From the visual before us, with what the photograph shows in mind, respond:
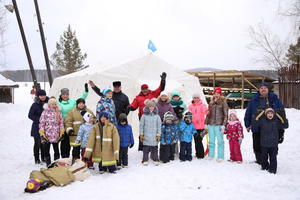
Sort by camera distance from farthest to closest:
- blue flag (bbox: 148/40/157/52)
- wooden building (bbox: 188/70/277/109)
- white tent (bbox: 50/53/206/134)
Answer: wooden building (bbox: 188/70/277/109), blue flag (bbox: 148/40/157/52), white tent (bbox: 50/53/206/134)

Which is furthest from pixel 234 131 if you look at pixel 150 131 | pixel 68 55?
pixel 68 55

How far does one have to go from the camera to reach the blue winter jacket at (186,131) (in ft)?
19.0

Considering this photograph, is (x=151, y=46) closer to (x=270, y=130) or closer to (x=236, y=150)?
(x=236, y=150)

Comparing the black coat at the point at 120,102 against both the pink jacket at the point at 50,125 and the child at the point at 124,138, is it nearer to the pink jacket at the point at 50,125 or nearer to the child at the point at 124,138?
the child at the point at 124,138

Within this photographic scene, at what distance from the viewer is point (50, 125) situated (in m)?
5.29

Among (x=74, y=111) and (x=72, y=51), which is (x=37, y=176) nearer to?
(x=74, y=111)

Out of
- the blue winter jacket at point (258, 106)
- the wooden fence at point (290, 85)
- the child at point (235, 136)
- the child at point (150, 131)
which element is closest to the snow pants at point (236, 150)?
the child at point (235, 136)

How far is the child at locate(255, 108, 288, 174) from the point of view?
475 cm

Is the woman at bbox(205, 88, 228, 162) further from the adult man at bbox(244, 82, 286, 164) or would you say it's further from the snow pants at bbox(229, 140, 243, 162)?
the adult man at bbox(244, 82, 286, 164)

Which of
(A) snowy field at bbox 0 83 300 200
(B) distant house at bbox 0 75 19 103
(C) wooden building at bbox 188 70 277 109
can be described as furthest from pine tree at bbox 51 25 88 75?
(A) snowy field at bbox 0 83 300 200

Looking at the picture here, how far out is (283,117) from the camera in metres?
4.86

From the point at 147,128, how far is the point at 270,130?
8.12 feet

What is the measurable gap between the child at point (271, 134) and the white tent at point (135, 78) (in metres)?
4.48

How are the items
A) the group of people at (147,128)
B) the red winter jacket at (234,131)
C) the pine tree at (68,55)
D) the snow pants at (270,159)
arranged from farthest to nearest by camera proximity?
1. the pine tree at (68,55)
2. the red winter jacket at (234,131)
3. the group of people at (147,128)
4. the snow pants at (270,159)
